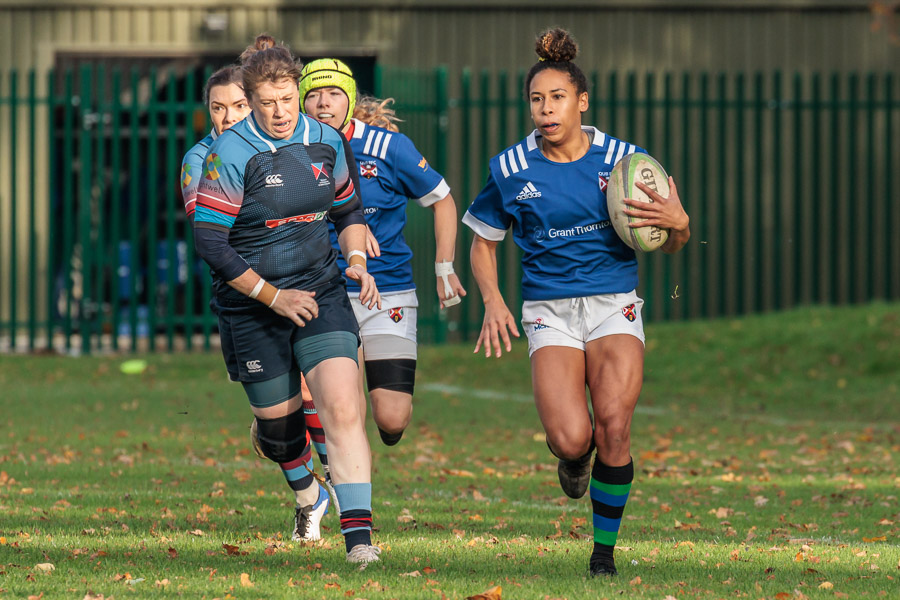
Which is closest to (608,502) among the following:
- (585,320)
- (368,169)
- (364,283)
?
(585,320)

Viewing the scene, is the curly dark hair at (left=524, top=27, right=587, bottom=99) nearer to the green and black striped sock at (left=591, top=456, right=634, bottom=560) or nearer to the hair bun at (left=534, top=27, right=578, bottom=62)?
the hair bun at (left=534, top=27, right=578, bottom=62)

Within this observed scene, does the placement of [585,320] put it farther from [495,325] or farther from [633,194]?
[633,194]

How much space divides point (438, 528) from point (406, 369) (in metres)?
1.00

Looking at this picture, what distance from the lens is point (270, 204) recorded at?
5.98 metres

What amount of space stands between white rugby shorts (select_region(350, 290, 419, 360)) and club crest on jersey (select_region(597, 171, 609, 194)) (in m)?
1.71

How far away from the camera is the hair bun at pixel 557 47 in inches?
251

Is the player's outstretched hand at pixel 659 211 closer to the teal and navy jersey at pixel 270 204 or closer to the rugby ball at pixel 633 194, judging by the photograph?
the rugby ball at pixel 633 194

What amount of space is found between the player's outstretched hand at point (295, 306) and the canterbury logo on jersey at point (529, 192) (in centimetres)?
110

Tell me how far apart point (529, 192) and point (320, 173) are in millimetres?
956

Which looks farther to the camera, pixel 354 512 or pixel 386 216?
pixel 386 216

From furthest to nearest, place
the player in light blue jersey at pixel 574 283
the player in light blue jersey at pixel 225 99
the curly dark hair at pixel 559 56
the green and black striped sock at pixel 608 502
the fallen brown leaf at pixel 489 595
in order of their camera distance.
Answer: the player in light blue jersey at pixel 225 99 < the curly dark hair at pixel 559 56 < the player in light blue jersey at pixel 574 283 < the green and black striped sock at pixel 608 502 < the fallen brown leaf at pixel 489 595

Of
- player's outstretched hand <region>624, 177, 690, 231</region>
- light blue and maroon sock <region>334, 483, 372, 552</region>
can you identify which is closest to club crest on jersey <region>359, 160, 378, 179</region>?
player's outstretched hand <region>624, 177, 690, 231</region>

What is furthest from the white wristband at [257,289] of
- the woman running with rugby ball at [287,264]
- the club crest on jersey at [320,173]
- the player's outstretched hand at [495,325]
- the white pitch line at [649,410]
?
the white pitch line at [649,410]

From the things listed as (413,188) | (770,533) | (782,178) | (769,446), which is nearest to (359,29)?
(782,178)
